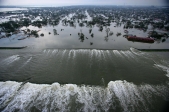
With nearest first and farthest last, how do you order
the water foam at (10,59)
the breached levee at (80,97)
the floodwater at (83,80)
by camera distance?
the breached levee at (80,97), the floodwater at (83,80), the water foam at (10,59)

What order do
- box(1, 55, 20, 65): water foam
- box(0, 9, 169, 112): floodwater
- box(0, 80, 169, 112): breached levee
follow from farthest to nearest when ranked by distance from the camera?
box(1, 55, 20, 65): water foam → box(0, 9, 169, 112): floodwater → box(0, 80, 169, 112): breached levee

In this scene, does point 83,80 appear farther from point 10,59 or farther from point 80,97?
point 10,59

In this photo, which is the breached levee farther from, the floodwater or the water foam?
the water foam

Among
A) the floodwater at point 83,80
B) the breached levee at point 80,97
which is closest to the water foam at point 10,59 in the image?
the floodwater at point 83,80

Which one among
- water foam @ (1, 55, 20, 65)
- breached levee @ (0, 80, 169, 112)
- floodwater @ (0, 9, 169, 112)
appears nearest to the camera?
breached levee @ (0, 80, 169, 112)

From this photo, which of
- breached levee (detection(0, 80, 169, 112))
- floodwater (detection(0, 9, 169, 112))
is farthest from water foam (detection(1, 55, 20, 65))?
breached levee (detection(0, 80, 169, 112))

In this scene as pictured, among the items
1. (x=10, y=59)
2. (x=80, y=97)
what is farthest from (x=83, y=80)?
(x=10, y=59)

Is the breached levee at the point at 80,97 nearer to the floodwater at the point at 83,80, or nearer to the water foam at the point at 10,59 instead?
the floodwater at the point at 83,80
